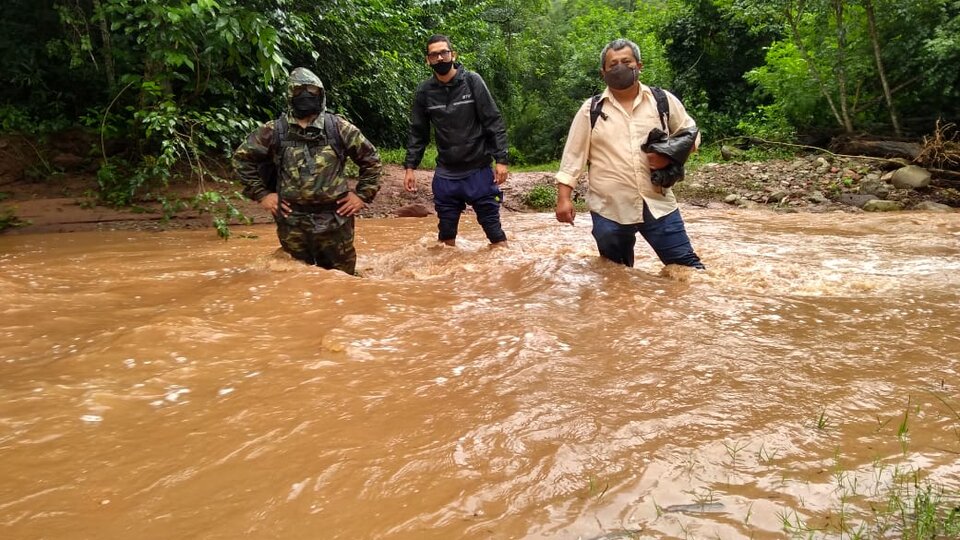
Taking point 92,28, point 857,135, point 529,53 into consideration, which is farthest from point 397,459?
point 529,53

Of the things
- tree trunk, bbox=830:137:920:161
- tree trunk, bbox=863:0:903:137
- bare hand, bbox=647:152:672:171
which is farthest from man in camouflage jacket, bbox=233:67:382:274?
tree trunk, bbox=863:0:903:137

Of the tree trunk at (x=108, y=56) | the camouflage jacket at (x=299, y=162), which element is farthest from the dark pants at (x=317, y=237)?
the tree trunk at (x=108, y=56)

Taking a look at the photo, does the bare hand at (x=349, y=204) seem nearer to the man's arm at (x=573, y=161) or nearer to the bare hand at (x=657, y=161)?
the man's arm at (x=573, y=161)

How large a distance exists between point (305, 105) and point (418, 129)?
4.09ft

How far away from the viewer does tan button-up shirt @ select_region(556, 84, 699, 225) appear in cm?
409

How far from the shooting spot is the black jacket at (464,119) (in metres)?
5.38

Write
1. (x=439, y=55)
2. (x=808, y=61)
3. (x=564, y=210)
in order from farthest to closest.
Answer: (x=808, y=61) → (x=439, y=55) → (x=564, y=210)

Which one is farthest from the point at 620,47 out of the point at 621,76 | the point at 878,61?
the point at 878,61

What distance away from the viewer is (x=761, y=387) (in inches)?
92.4

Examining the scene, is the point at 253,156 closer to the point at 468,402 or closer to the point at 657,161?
the point at 657,161

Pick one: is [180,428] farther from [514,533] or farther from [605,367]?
[605,367]

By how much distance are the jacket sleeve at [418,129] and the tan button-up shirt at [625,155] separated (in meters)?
1.80

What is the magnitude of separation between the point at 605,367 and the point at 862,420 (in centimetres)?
94

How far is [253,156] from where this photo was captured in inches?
186
